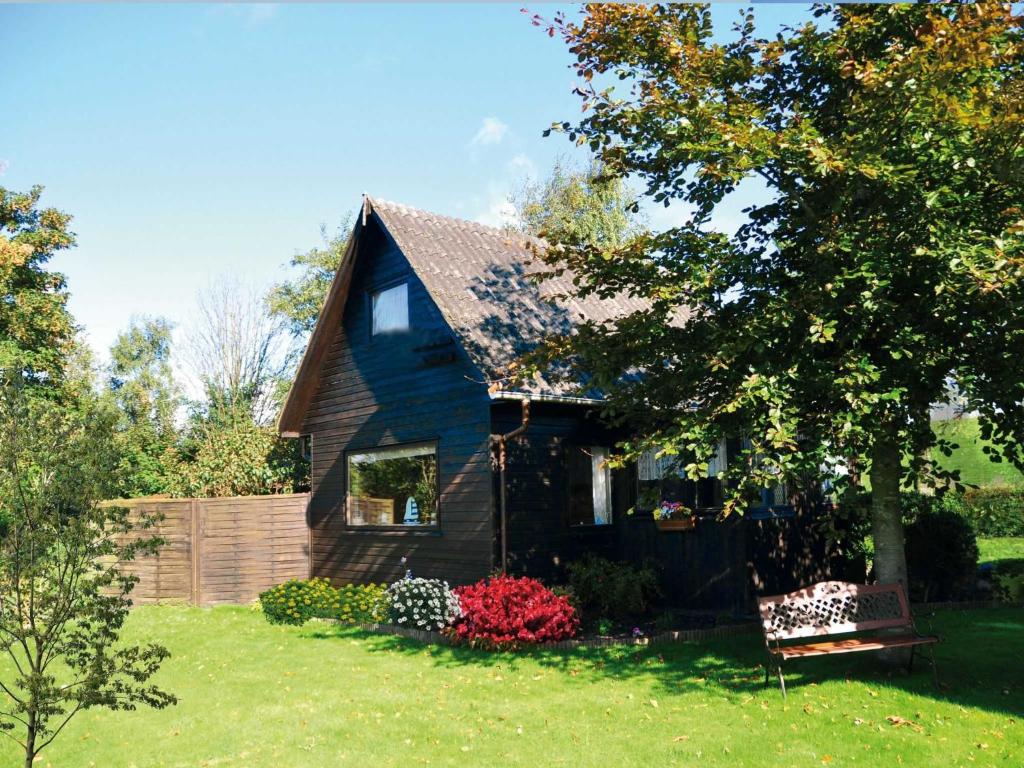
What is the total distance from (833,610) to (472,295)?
7747 mm

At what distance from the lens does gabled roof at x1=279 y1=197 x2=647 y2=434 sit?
516 inches

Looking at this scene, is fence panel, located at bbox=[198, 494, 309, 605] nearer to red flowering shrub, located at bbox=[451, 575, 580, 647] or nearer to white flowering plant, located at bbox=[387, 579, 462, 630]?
white flowering plant, located at bbox=[387, 579, 462, 630]

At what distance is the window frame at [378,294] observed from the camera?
48.2ft

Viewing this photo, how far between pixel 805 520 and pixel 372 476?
304 inches

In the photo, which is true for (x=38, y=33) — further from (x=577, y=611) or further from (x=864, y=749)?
(x=577, y=611)

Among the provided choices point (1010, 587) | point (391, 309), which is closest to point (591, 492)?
point (391, 309)

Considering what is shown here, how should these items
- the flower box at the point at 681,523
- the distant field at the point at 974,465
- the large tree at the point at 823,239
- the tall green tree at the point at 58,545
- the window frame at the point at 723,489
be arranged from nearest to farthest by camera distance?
the tall green tree at the point at 58,545 < the large tree at the point at 823,239 < the flower box at the point at 681,523 < the window frame at the point at 723,489 < the distant field at the point at 974,465

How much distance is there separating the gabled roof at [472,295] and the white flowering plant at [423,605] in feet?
10.5

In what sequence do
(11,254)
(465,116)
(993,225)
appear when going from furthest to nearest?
(11,254) < (465,116) < (993,225)

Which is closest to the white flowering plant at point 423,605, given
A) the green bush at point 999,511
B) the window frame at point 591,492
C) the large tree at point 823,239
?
the window frame at point 591,492

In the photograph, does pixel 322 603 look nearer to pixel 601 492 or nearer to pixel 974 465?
pixel 601 492

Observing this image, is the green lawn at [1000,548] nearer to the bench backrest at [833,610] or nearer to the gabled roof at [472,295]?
the gabled roof at [472,295]

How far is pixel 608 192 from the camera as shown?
104 ft

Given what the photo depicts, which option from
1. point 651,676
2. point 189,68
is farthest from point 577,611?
point 189,68
